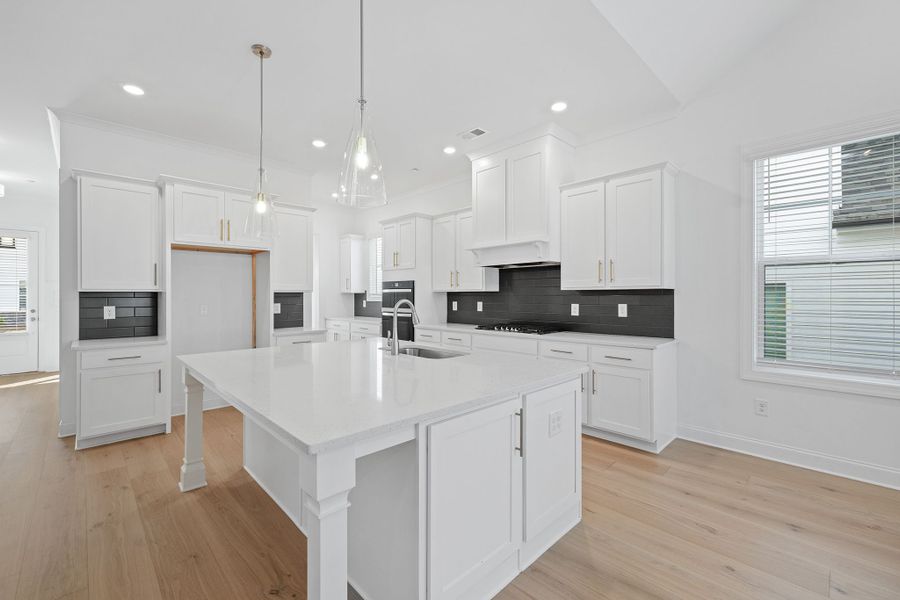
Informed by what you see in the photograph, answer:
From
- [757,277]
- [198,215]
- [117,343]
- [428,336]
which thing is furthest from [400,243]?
[757,277]

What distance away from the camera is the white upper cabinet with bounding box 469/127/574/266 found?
385cm

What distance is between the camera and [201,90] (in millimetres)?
3137

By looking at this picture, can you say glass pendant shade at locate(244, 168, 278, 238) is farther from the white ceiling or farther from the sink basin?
the sink basin

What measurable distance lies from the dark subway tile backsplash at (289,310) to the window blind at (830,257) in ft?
15.3

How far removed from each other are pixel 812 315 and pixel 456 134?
3.31m

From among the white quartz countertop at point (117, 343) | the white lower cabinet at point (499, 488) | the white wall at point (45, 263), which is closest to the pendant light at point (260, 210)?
the white quartz countertop at point (117, 343)

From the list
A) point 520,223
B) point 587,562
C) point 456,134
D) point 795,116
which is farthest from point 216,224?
point 795,116

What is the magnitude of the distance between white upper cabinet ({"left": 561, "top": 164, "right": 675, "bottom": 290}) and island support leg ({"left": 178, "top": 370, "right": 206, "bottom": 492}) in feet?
10.4

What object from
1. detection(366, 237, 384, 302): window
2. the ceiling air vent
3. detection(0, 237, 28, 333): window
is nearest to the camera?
the ceiling air vent

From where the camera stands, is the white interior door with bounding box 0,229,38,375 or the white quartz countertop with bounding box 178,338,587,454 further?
the white interior door with bounding box 0,229,38,375

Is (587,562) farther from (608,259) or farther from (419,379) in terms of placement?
(608,259)

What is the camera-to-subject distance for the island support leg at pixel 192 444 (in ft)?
8.43

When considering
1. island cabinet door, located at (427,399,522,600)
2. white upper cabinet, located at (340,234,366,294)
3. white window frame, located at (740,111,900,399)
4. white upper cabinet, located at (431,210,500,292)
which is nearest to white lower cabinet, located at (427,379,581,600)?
island cabinet door, located at (427,399,522,600)

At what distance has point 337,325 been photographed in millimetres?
6625
